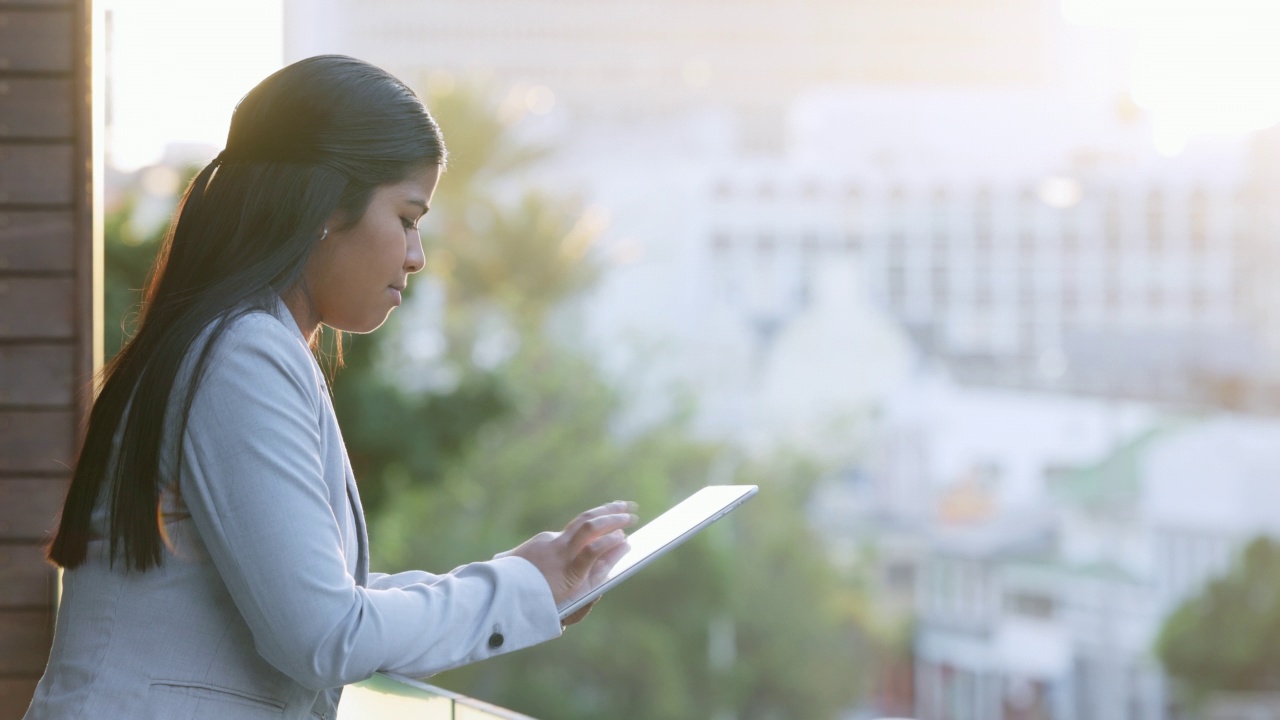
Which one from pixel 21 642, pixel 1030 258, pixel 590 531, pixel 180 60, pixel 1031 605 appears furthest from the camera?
pixel 1030 258

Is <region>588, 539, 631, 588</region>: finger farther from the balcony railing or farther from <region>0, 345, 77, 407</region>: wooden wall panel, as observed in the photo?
<region>0, 345, 77, 407</region>: wooden wall panel

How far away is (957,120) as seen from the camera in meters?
46.4

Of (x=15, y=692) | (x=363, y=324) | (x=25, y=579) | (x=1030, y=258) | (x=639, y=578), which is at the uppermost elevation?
(x=363, y=324)

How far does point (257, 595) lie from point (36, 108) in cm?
104

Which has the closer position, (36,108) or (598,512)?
(598,512)

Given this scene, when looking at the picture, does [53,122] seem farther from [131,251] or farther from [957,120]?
[957,120]

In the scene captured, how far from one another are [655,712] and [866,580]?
26.5 feet

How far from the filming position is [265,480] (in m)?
0.73

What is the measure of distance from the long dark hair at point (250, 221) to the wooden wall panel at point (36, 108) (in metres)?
0.83

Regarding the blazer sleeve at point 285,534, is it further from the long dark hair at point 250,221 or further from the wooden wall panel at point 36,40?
the wooden wall panel at point 36,40

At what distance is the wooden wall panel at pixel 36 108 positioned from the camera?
1558 millimetres

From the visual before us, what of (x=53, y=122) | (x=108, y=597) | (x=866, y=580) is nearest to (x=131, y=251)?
(x=53, y=122)

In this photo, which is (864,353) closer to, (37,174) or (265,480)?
(37,174)

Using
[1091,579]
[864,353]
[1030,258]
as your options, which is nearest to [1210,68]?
[1030,258]
